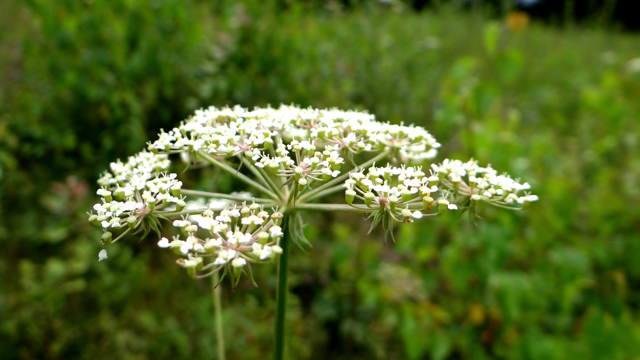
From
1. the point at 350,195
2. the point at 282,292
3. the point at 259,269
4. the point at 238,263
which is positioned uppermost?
the point at 350,195

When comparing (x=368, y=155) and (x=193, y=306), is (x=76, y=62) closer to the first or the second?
(x=193, y=306)

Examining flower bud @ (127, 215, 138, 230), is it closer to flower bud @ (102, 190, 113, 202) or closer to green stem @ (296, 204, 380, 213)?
flower bud @ (102, 190, 113, 202)

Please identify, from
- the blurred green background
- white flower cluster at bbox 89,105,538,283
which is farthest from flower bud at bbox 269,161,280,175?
the blurred green background

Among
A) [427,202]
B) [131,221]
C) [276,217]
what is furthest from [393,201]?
[131,221]

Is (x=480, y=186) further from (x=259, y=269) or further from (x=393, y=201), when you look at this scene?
(x=259, y=269)

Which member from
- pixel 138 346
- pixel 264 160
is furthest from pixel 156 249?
pixel 264 160
